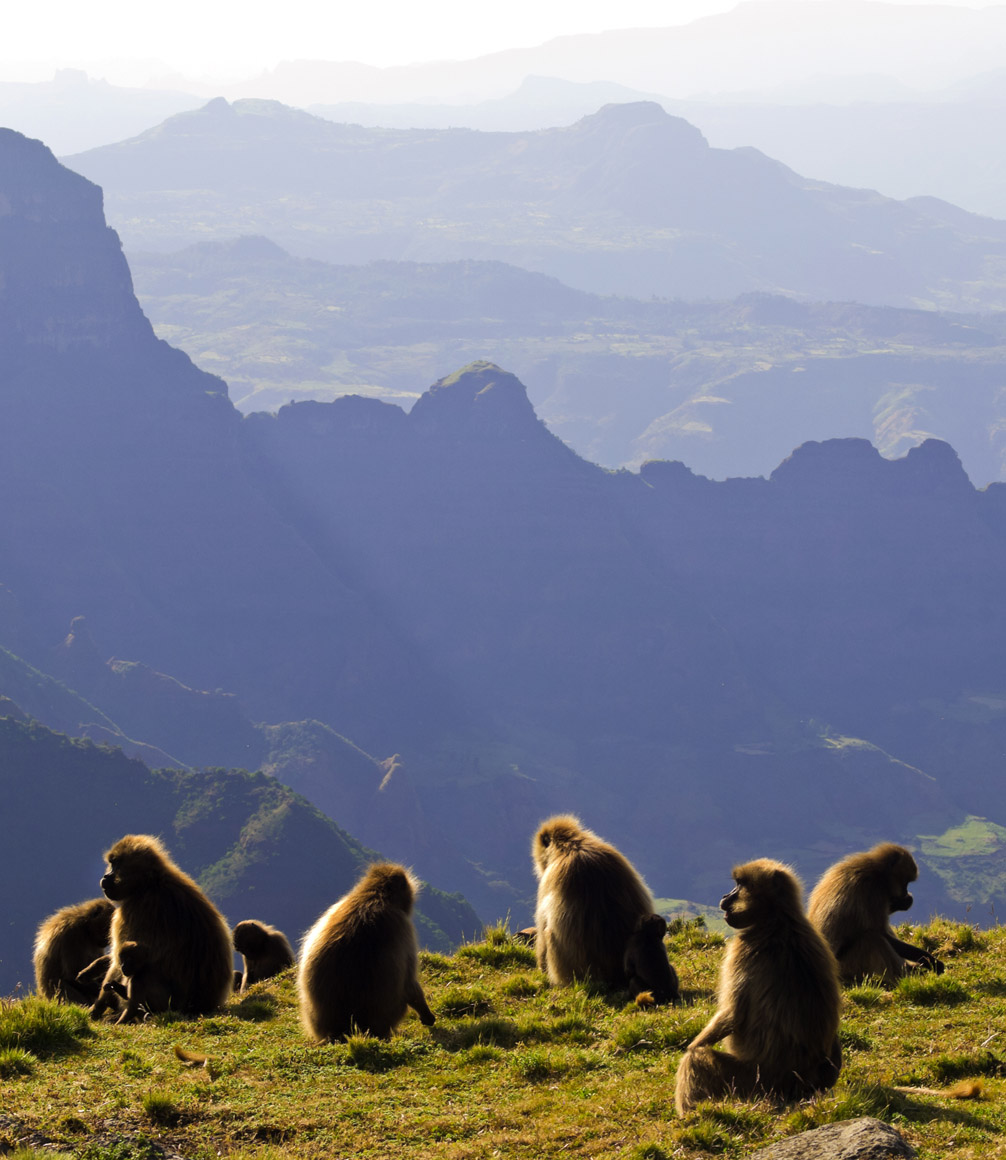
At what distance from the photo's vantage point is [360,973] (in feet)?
33.3

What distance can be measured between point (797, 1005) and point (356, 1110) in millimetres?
2955

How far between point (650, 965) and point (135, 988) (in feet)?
14.3

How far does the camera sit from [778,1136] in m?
7.57

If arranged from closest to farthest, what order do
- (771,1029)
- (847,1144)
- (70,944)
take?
(847,1144), (771,1029), (70,944)

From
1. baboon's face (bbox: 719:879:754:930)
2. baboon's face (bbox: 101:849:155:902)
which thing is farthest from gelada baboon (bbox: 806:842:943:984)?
baboon's face (bbox: 101:849:155:902)

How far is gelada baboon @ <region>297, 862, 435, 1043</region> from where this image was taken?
33.1 ft

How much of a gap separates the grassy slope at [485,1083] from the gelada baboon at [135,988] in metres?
0.26

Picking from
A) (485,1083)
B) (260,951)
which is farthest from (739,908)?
(260,951)

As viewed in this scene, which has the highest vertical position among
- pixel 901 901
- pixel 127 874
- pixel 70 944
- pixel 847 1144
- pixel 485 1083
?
pixel 127 874

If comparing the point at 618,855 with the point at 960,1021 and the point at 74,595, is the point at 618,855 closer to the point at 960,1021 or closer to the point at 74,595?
the point at 960,1021

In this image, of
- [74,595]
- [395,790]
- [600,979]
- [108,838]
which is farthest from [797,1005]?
[74,595]

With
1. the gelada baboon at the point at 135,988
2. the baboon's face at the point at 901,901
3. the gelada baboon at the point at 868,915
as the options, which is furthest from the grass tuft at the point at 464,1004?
the baboon's face at the point at 901,901

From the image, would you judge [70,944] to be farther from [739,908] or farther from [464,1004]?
[739,908]

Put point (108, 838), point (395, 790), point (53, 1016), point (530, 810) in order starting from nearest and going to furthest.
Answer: point (53, 1016) < point (108, 838) < point (395, 790) < point (530, 810)
